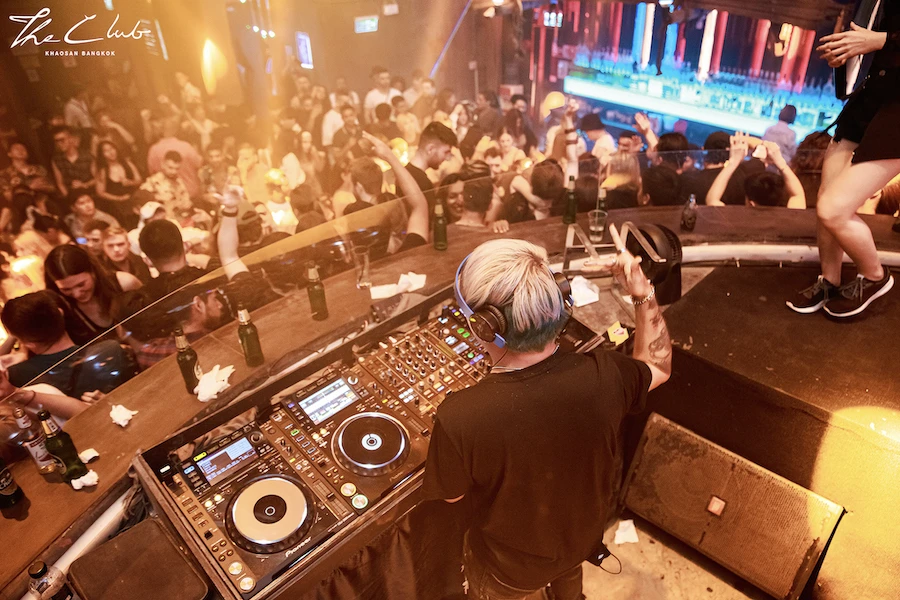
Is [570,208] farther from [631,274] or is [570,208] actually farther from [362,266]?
[631,274]

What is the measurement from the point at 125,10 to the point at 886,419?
634 cm

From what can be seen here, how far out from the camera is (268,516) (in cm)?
137

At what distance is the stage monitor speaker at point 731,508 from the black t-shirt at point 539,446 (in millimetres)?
945

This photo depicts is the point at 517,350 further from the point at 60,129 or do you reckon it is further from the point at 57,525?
the point at 60,129

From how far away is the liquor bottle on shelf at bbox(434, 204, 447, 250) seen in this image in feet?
9.16

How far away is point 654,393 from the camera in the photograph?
236 centimetres

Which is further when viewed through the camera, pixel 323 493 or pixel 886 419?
pixel 886 419

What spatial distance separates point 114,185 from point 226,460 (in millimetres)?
4689

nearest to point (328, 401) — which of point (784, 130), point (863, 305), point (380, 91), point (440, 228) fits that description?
point (440, 228)

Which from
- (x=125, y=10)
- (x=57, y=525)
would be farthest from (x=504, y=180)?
(x=125, y=10)

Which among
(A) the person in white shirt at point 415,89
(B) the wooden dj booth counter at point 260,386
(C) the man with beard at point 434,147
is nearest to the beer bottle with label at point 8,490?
(B) the wooden dj booth counter at point 260,386

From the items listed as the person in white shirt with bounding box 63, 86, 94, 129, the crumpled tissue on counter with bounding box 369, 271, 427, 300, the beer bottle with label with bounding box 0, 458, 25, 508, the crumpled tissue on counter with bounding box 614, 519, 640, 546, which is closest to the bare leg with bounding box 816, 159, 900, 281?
the crumpled tissue on counter with bounding box 614, 519, 640, 546

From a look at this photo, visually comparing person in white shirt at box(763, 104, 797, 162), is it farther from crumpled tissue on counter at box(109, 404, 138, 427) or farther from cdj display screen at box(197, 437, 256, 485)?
crumpled tissue on counter at box(109, 404, 138, 427)

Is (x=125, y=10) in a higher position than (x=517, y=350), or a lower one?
higher
